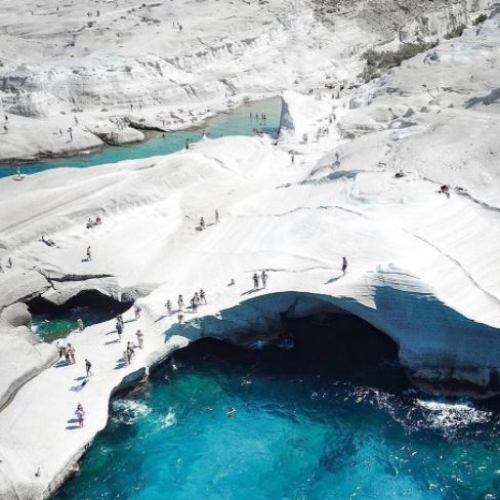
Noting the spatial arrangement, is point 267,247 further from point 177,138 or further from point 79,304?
point 177,138

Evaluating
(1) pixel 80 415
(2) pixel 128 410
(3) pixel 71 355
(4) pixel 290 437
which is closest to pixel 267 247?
(4) pixel 290 437

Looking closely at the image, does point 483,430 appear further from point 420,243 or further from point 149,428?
point 149,428

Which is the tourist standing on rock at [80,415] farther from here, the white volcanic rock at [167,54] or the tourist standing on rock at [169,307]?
the white volcanic rock at [167,54]

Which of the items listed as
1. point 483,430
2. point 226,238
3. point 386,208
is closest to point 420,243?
point 386,208

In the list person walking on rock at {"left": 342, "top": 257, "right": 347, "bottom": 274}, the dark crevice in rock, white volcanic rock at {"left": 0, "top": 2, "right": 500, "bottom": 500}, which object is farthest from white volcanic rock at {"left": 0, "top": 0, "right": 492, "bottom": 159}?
person walking on rock at {"left": 342, "top": 257, "right": 347, "bottom": 274}

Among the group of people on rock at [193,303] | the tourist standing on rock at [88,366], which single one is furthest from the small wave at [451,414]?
the tourist standing on rock at [88,366]
